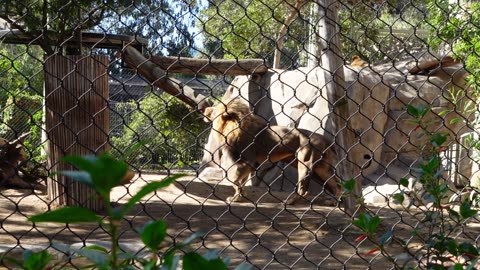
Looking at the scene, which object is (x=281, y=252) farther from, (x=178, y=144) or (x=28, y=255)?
(x=178, y=144)

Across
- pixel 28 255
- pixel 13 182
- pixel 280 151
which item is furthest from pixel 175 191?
pixel 28 255

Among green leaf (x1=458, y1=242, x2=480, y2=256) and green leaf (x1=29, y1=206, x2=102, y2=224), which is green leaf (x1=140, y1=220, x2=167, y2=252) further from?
green leaf (x1=458, y1=242, x2=480, y2=256)

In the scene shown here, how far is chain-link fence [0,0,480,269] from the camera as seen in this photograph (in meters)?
2.17

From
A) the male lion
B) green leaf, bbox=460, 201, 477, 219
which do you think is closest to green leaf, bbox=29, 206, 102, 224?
green leaf, bbox=460, 201, 477, 219

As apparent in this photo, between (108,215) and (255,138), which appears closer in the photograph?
(108,215)

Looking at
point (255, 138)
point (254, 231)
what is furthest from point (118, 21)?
point (254, 231)

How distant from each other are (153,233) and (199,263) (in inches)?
3.1

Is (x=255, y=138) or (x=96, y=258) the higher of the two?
(x=255, y=138)

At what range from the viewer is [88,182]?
0.65 m

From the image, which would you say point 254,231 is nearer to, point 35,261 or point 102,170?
point 35,261

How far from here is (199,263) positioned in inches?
28.5

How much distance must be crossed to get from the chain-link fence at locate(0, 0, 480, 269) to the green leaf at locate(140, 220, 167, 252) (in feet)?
0.34

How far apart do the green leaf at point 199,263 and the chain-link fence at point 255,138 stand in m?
0.16

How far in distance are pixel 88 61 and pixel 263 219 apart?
233 centimetres
